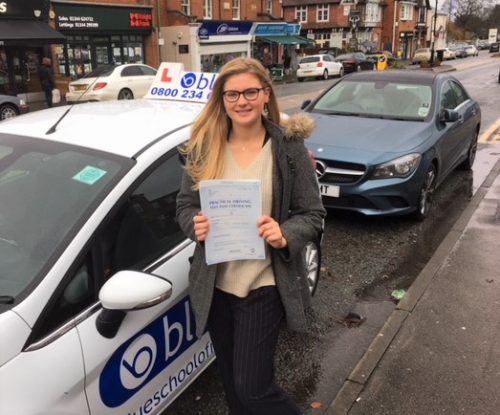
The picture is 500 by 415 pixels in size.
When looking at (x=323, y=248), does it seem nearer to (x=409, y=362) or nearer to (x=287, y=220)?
(x=409, y=362)

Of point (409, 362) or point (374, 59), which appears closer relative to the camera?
point (409, 362)

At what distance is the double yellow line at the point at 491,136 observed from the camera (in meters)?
11.2

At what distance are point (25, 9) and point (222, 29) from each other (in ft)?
45.1

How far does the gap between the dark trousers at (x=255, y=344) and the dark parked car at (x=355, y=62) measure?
35.5 m

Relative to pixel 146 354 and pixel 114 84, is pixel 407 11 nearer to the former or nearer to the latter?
pixel 114 84

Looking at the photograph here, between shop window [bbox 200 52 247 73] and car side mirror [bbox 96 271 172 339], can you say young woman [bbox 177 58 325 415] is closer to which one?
car side mirror [bbox 96 271 172 339]

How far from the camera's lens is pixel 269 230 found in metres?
2.00

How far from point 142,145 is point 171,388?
1150 millimetres

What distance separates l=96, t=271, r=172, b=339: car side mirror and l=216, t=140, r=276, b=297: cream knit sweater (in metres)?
0.28

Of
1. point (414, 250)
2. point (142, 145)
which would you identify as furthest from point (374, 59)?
point (142, 145)

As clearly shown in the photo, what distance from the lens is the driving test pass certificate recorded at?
77.9 inches

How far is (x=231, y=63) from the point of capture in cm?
218

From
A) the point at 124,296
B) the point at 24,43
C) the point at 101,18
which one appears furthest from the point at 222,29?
the point at 124,296

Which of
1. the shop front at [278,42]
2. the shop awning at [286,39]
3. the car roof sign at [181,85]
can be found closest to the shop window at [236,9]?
the shop front at [278,42]
